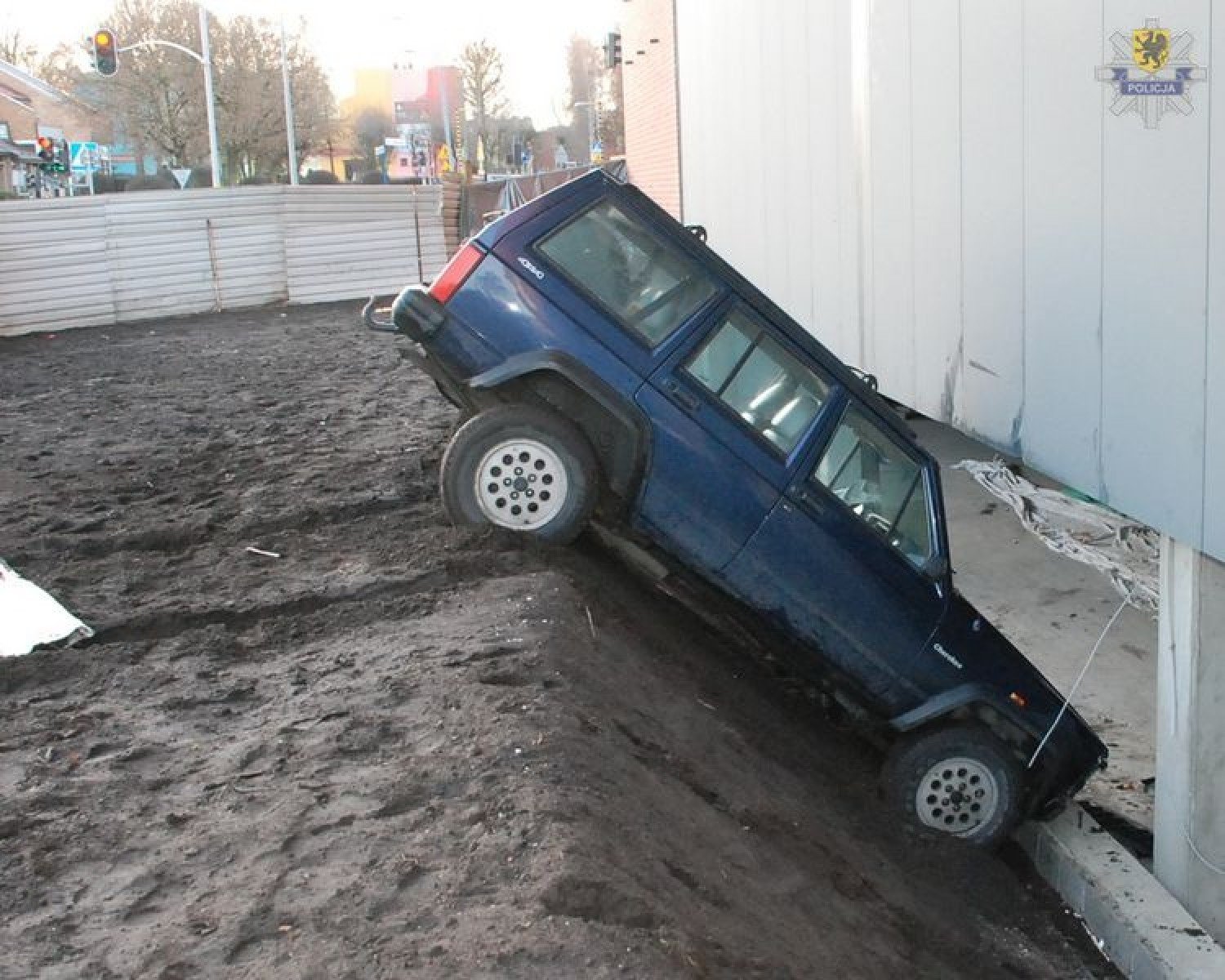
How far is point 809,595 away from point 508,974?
3.43 m

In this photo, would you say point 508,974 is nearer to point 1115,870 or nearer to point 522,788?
point 522,788

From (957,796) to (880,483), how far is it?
1528mm

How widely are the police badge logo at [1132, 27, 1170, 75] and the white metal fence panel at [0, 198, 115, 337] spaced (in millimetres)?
20338

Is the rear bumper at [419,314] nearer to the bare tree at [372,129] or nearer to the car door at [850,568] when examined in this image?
the car door at [850,568]

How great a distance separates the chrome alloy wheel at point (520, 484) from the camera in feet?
22.2

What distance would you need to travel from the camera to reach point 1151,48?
5750 mm

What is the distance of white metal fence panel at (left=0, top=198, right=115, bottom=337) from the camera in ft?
74.5

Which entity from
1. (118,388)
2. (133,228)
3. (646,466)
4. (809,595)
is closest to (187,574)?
(646,466)

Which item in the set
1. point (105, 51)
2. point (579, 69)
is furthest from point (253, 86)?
point (105, 51)

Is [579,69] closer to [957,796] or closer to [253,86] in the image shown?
[253,86]

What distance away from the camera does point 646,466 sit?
6598 mm

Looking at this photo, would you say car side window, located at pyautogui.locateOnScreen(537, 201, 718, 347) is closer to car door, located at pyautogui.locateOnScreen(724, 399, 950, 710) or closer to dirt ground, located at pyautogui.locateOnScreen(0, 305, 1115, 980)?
car door, located at pyautogui.locateOnScreen(724, 399, 950, 710)

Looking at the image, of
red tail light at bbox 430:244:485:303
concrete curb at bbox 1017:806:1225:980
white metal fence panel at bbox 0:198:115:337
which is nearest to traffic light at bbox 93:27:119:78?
white metal fence panel at bbox 0:198:115:337

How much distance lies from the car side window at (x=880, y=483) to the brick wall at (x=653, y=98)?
1662cm
